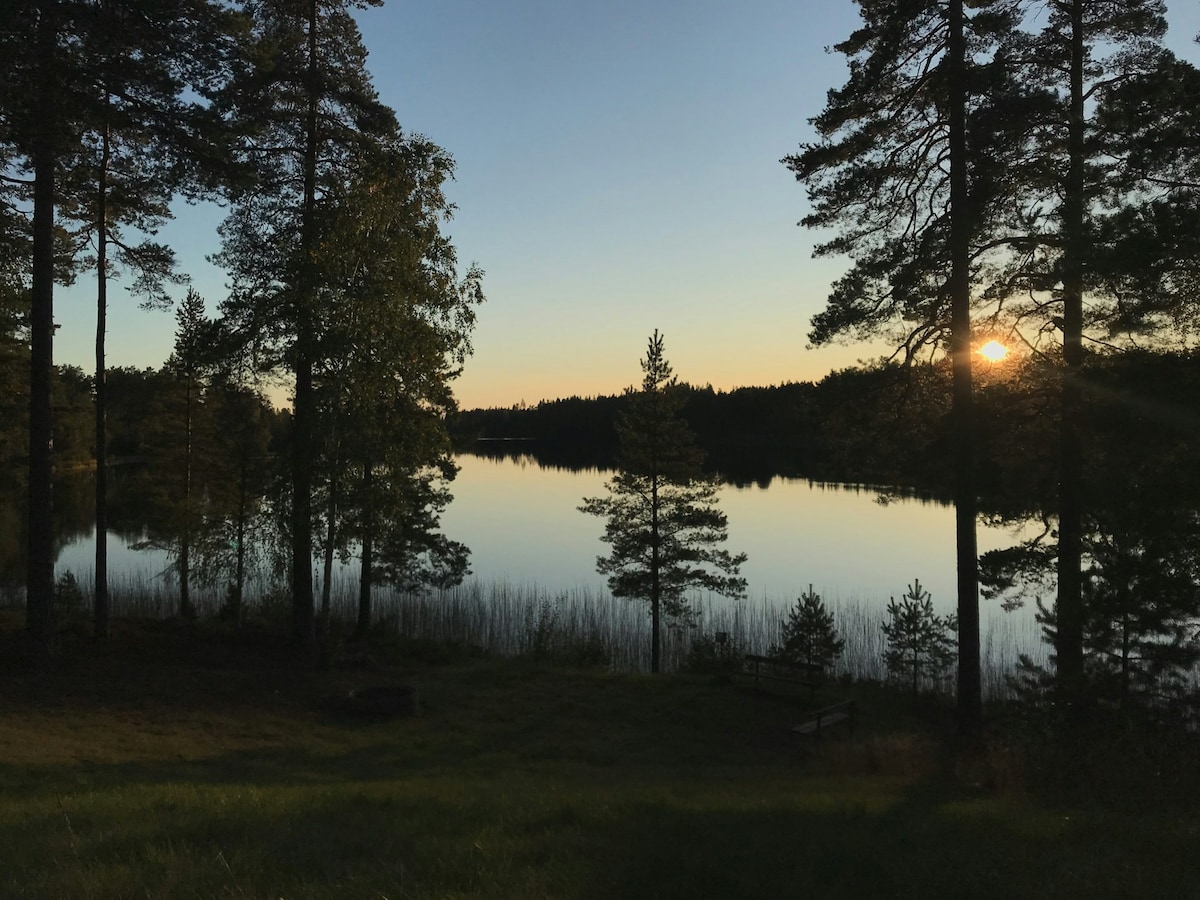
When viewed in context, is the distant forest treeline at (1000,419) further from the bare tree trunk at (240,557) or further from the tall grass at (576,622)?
the bare tree trunk at (240,557)

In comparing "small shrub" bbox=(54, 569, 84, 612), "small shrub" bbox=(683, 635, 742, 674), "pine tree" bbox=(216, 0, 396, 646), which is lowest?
"small shrub" bbox=(683, 635, 742, 674)

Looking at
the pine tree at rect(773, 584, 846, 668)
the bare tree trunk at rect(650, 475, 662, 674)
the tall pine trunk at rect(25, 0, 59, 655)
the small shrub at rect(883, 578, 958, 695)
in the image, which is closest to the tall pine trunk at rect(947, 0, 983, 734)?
the small shrub at rect(883, 578, 958, 695)

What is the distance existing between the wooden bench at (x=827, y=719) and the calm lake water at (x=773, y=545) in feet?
12.7

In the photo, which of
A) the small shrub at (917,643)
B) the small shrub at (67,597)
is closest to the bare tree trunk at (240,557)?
the small shrub at (67,597)

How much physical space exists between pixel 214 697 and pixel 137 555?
97.0 feet

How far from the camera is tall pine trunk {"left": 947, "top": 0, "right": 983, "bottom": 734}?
40.8ft

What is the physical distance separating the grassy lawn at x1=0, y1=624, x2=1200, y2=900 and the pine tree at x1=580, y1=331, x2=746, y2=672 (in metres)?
9.49

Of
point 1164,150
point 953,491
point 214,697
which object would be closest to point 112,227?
point 214,697

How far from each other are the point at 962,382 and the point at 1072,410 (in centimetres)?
160

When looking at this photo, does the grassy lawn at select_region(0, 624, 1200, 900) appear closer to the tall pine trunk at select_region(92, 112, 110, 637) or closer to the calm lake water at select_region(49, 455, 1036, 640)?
the tall pine trunk at select_region(92, 112, 110, 637)

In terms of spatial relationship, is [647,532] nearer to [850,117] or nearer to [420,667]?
[420,667]

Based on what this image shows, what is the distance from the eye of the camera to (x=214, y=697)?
14.0m

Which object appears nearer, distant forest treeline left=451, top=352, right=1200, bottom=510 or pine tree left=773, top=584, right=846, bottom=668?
distant forest treeline left=451, top=352, right=1200, bottom=510

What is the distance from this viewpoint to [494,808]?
6613 millimetres
